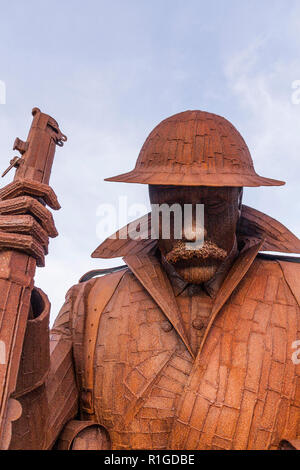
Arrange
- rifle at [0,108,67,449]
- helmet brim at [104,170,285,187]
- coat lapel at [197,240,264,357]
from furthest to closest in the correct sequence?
coat lapel at [197,240,264,357] < helmet brim at [104,170,285,187] < rifle at [0,108,67,449]

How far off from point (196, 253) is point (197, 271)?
184 millimetres

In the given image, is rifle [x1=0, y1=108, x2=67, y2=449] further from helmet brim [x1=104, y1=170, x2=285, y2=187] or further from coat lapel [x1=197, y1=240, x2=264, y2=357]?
coat lapel [x1=197, y1=240, x2=264, y2=357]

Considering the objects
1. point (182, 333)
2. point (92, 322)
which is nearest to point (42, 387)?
point (92, 322)

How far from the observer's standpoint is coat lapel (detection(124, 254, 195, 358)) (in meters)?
4.15

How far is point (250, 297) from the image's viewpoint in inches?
167

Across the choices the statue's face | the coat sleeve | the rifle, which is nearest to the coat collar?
the statue's face

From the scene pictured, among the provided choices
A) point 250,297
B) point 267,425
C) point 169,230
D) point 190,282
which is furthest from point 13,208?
point 267,425

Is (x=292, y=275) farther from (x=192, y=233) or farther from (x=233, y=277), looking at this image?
(x=192, y=233)

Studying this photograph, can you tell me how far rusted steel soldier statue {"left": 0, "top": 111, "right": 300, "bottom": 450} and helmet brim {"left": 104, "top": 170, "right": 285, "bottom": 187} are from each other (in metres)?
0.01

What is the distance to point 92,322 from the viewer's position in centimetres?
445

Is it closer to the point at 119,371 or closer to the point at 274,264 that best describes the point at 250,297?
the point at 274,264
